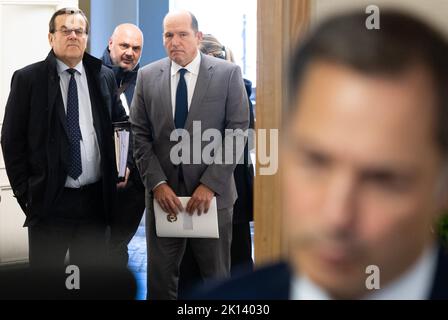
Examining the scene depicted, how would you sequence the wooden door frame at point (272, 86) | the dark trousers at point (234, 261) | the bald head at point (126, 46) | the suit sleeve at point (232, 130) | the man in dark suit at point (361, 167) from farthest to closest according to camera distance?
the bald head at point (126, 46)
the dark trousers at point (234, 261)
the suit sleeve at point (232, 130)
the wooden door frame at point (272, 86)
the man in dark suit at point (361, 167)

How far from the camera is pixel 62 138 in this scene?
1.84 metres

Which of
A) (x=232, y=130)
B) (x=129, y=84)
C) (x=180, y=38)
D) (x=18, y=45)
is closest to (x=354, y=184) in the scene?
(x=232, y=130)

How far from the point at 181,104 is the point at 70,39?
348 mm

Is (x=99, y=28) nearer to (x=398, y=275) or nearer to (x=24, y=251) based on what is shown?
(x=24, y=251)

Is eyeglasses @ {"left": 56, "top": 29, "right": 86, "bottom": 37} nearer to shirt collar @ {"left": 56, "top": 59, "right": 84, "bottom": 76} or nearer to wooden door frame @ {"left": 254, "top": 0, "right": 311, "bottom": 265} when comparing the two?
shirt collar @ {"left": 56, "top": 59, "right": 84, "bottom": 76}

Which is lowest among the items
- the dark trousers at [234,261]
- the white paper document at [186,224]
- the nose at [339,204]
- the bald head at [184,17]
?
the dark trousers at [234,261]

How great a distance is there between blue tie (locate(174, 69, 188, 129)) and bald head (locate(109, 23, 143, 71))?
0.80ft

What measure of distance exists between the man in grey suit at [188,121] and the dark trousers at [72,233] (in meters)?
0.15

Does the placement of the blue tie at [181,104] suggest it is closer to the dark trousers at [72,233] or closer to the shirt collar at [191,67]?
the shirt collar at [191,67]

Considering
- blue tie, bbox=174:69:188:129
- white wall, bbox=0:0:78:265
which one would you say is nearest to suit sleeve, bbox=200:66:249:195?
blue tie, bbox=174:69:188:129

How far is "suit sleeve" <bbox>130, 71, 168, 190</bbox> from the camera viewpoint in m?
1.88

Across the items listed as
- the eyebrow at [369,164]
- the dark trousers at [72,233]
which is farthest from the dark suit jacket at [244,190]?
the eyebrow at [369,164]

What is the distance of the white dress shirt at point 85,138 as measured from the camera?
6.05ft
